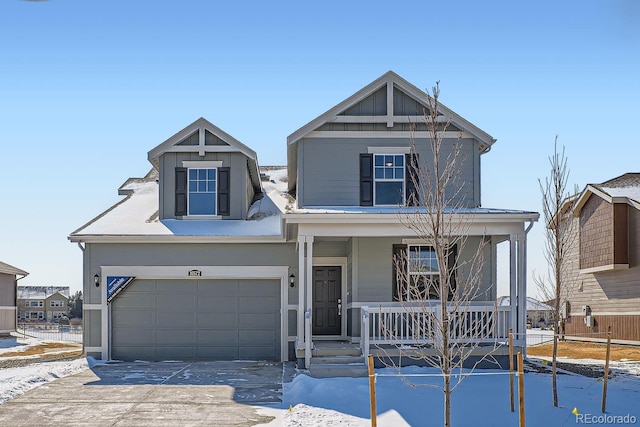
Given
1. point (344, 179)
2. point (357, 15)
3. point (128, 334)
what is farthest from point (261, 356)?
point (357, 15)

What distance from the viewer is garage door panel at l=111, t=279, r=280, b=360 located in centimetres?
1844

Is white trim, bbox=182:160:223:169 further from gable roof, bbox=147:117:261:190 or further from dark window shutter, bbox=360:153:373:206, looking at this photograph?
dark window shutter, bbox=360:153:373:206

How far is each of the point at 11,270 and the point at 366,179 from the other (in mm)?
25460

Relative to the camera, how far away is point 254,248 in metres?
18.4

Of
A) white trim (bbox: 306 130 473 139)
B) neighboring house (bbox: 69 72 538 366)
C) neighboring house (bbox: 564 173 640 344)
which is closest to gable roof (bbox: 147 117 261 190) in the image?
neighboring house (bbox: 69 72 538 366)

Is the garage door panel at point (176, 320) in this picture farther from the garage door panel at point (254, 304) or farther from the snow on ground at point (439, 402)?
the snow on ground at point (439, 402)

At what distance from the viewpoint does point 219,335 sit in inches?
727

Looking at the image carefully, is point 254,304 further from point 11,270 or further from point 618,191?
point 11,270

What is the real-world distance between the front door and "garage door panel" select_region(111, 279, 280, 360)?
39.7 inches

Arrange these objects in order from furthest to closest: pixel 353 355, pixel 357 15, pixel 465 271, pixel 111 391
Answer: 1. pixel 465 271
2. pixel 353 355
3. pixel 111 391
4. pixel 357 15

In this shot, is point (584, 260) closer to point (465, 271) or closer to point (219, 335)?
point (465, 271)

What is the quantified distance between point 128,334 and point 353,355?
6.48 metres

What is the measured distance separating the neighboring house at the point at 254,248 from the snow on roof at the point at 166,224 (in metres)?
0.06

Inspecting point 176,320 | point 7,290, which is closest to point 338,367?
point 176,320
